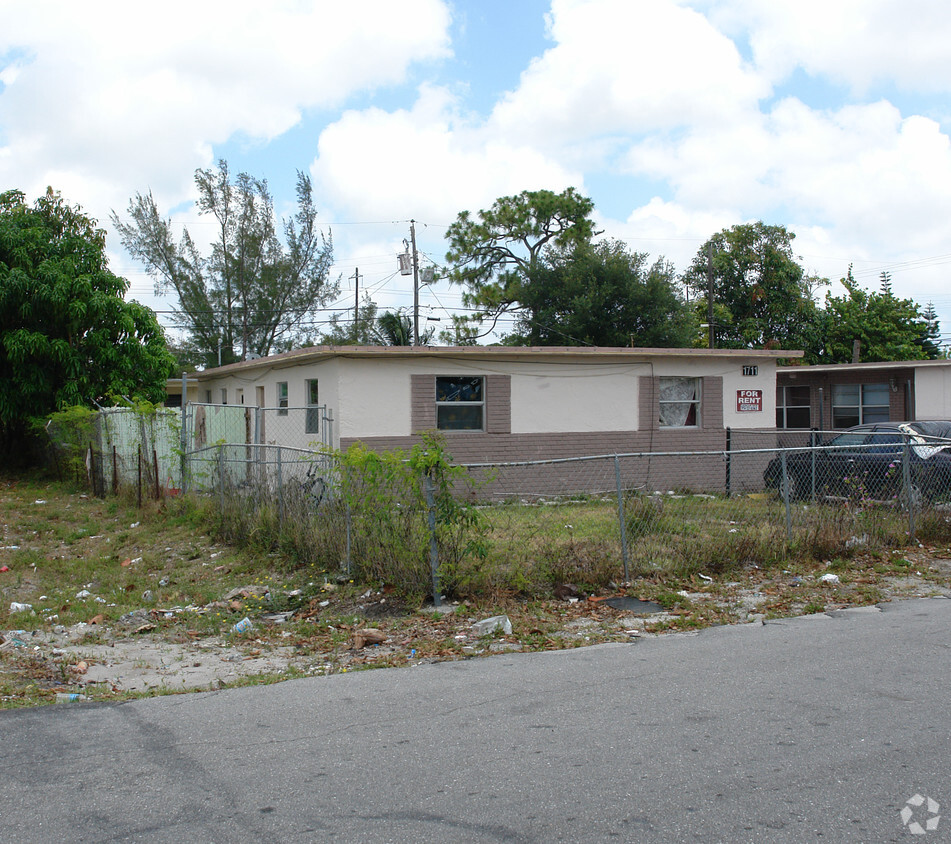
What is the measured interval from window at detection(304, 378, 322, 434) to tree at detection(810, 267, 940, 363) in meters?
28.2

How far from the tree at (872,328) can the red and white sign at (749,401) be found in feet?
69.3

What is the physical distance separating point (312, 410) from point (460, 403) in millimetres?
2835

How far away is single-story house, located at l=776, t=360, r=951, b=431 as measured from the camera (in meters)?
22.2

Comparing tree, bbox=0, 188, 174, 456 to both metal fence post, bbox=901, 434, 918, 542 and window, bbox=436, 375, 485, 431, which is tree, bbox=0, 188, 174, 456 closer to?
window, bbox=436, 375, 485, 431

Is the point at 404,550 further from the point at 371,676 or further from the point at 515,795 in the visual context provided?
the point at 515,795

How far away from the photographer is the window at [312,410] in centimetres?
1555

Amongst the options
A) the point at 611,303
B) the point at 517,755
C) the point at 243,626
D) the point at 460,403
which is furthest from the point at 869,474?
the point at 611,303

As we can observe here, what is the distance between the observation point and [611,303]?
104 feet

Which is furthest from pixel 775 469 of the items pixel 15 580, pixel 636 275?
pixel 636 275

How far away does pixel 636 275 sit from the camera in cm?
3167

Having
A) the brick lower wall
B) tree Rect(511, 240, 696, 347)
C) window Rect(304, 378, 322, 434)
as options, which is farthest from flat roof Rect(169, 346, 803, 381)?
tree Rect(511, 240, 696, 347)

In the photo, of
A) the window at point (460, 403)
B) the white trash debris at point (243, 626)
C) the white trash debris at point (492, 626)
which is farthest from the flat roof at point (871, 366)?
the white trash debris at point (243, 626)

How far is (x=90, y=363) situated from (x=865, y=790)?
21324mm

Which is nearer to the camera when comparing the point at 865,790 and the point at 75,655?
the point at 865,790
